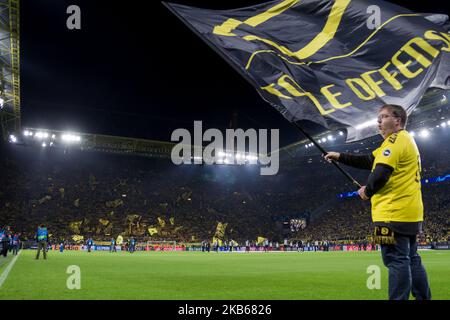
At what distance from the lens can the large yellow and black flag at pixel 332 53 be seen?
6742 mm

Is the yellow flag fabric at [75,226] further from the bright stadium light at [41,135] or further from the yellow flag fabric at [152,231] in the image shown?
the bright stadium light at [41,135]

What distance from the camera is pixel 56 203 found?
49.9 meters

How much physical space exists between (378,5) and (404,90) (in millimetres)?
1948

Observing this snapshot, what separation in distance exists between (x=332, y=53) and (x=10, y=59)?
2675 cm

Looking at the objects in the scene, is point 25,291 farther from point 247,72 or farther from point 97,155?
point 97,155

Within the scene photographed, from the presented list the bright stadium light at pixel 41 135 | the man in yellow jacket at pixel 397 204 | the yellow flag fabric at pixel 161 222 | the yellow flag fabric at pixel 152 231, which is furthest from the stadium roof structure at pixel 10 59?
the man in yellow jacket at pixel 397 204

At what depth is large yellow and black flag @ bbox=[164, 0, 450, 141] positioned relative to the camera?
6.74 metres

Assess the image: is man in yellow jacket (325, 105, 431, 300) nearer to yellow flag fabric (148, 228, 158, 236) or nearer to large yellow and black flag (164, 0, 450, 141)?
large yellow and black flag (164, 0, 450, 141)

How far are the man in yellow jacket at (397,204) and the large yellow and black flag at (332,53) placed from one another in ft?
Answer: 6.66

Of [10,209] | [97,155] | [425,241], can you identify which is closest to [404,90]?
[425,241]

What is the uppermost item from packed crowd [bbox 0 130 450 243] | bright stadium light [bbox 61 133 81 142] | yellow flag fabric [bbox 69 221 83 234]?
bright stadium light [bbox 61 133 81 142]

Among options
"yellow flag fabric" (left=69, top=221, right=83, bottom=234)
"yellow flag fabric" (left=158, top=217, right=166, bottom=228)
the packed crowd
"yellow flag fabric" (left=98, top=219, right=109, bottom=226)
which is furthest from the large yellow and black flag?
"yellow flag fabric" (left=158, top=217, right=166, bottom=228)

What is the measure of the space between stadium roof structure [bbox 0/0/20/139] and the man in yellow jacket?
2381 cm

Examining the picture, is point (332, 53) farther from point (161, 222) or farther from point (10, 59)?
point (161, 222)
